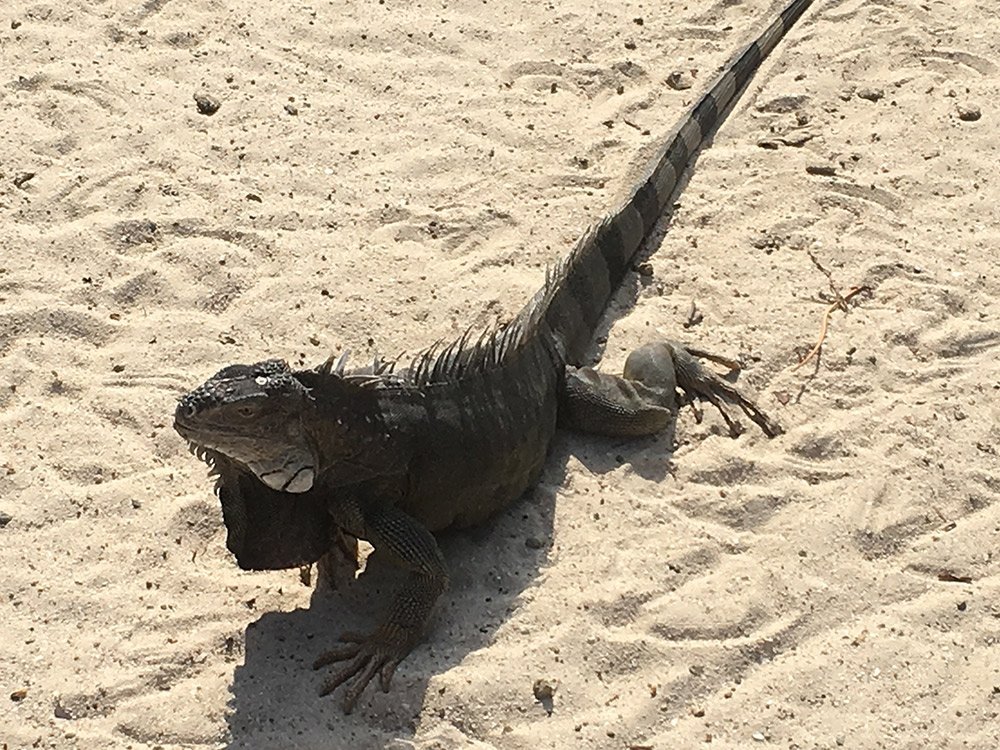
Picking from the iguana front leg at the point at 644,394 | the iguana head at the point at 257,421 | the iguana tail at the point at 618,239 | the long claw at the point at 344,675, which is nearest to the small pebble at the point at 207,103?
the iguana tail at the point at 618,239

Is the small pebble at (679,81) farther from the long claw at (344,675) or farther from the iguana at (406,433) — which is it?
the long claw at (344,675)

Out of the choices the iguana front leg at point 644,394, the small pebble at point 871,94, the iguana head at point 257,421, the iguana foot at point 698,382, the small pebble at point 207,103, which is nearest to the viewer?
the iguana head at point 257,421

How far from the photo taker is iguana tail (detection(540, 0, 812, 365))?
5.05m

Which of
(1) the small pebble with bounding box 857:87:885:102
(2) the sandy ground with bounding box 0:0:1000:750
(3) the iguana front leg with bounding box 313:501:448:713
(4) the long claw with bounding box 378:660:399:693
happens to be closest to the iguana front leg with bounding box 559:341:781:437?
(2) the sandy ground with bounding box 0:0:1000:750

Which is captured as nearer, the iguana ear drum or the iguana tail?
the iguana ear drum

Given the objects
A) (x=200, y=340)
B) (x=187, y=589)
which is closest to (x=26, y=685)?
(x=187, y=589)

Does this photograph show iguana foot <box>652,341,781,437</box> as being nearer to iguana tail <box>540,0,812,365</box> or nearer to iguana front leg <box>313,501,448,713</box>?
iguana tail <box>540,0,812,365</box>

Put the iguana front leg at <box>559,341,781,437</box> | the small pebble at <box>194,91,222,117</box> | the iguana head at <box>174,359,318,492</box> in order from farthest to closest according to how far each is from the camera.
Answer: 1. the small pebble at <box>194,91,222,117</box>
2. the iguana front leg at <box>559,341,781,437</box>
3. the iguana head at <box>174,359,318,492</box>

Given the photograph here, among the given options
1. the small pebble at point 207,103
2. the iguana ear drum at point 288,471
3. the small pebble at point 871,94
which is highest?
the iguana ear drum at point 288,471

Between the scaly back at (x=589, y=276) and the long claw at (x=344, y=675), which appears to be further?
the scaly back at (x=589, y=276)

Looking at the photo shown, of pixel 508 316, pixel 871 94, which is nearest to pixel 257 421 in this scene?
pixel 508 316

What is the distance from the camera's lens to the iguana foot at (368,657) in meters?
3.99

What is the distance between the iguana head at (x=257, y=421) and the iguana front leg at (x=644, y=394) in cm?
129

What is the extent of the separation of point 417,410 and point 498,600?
2.20ft
